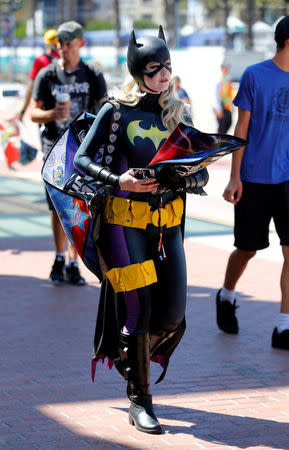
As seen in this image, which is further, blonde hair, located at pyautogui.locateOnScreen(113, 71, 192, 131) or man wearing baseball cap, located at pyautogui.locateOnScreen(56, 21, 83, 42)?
man wearing baseball cap, located at pyautogui.locateOnScreen(56, 21, 83, 42)

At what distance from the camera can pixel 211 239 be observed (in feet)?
33.3

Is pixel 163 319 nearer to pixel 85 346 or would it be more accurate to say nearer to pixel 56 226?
pixel 85 346

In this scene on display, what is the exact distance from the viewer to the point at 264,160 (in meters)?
5.78

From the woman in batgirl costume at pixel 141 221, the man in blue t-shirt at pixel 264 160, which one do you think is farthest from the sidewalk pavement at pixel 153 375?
the man in blue t-shirt at pixel 264 160

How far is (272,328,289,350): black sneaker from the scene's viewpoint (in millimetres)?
5879

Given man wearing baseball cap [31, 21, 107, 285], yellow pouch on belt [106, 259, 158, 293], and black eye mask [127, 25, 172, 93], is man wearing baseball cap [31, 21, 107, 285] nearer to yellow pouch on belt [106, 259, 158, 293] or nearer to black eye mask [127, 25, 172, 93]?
black eye mask [127, 25, 172, 93]

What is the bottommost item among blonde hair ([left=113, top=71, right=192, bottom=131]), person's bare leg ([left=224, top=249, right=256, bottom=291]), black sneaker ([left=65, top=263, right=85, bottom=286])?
black sneaker ([left=65, top=263, right=85, bottom=286])

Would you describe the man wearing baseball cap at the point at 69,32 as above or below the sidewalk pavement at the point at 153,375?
above

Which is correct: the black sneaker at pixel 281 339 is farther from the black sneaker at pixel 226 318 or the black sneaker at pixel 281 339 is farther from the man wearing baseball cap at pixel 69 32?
the man wearing baseball cap at pixel 69 32

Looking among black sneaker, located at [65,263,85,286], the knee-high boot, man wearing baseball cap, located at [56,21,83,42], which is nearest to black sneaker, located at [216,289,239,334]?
black sneaker, located at [65,263,85,286]

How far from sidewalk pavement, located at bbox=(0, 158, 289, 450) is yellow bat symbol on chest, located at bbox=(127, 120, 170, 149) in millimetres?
1407

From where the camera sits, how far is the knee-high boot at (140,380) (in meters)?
4.27

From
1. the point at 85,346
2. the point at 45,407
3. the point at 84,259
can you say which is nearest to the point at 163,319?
the point at 84,259

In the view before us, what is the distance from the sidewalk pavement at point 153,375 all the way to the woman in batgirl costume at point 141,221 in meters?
0.25
